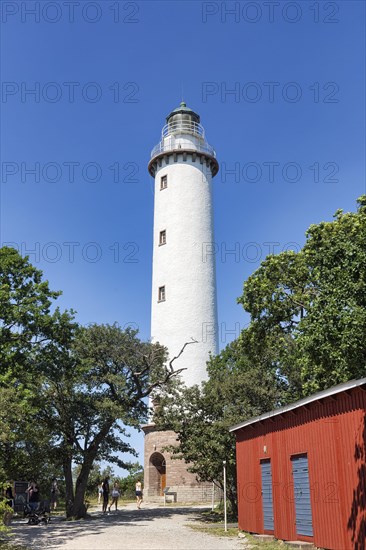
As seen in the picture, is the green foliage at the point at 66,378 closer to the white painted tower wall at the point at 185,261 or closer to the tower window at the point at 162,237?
the white painted tower wall at the point at 185,261

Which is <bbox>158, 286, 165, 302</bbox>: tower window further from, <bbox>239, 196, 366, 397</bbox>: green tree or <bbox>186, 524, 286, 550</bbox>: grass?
<bbox>186, 524, 286, 550</bbox>: grass

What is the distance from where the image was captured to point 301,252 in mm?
20969

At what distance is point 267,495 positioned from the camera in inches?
610

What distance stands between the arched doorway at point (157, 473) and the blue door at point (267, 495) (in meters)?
18.7

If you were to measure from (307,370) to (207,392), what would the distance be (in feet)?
21.6

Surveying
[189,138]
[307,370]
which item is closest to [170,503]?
[307,370]

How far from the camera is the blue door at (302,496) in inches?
516

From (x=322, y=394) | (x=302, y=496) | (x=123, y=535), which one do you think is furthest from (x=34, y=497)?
(x=322, y=394)

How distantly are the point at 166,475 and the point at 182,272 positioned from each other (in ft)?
43.1

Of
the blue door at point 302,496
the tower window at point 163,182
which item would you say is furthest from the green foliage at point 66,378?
the tower window at point 163,182

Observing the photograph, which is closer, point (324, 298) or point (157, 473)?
point (324, 298)

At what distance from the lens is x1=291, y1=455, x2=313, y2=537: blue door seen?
13.1m

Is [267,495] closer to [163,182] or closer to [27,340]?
[27,340]

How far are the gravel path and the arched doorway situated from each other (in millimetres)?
11441
